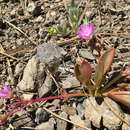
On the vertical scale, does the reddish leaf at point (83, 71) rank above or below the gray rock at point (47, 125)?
above

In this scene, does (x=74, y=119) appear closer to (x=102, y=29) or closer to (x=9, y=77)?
(x=9, y=77)

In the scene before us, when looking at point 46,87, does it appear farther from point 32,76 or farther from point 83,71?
point 83,71

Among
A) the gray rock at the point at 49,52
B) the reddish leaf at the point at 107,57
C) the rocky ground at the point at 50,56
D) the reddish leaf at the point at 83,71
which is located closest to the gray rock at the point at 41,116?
the rocky ground at the point at 50,56

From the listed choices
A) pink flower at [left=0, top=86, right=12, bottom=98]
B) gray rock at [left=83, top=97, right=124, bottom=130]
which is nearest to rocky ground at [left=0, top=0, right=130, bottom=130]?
gray rock at [left=83, top=97, right=124, bottom=130]

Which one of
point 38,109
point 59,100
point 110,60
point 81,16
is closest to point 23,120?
point 38,109

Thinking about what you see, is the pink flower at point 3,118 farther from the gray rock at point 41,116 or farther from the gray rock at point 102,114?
the gray rock at point 102,114

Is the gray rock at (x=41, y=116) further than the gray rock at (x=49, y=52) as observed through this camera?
No

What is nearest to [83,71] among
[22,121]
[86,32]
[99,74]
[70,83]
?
[99,74]
